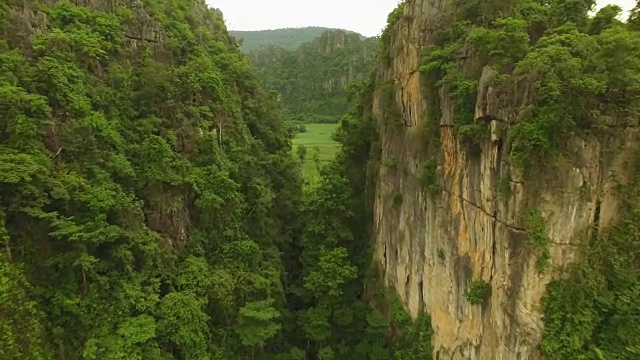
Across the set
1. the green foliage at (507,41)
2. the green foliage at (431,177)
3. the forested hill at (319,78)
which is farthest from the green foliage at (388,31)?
the forested hill at (319,78)

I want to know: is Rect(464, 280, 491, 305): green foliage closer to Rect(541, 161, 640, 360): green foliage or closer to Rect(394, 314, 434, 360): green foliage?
Rect(541, 161, 640, 360): green foliage

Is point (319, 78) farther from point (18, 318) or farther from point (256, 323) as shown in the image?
point (18, 318)

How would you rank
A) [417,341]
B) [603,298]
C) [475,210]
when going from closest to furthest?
[603,298] < [475,210] < [417,341]

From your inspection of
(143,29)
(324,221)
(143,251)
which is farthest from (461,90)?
(143,29)

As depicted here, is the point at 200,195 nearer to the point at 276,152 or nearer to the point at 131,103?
the point at 131,103

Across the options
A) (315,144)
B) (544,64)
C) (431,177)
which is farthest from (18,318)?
(315,144)
